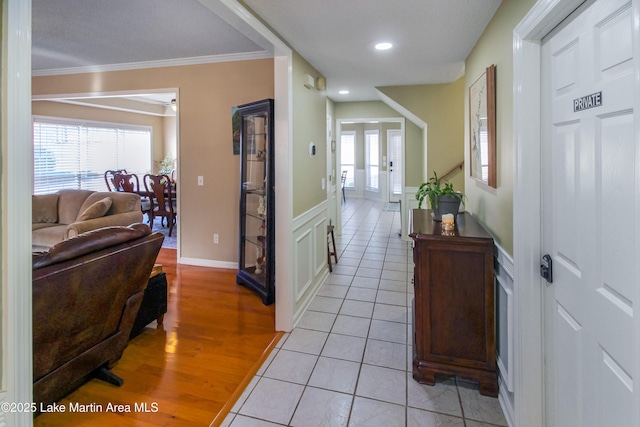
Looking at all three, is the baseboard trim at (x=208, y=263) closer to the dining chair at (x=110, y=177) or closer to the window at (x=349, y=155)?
the dining chair at (x=110, y=177)

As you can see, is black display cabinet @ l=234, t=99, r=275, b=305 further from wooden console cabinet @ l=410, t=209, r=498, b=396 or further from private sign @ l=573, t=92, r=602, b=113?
private sign @ l=573, t=92, r=602, b=113

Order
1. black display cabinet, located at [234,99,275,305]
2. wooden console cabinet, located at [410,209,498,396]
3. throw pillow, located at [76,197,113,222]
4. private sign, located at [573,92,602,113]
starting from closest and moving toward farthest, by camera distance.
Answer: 1. private sign, located at [573,92,602,113]
2. wooden console cabinet, located at [410,209,498,396]
3. black display cabinet, located at [234,99,275,305]
4. throw pillow, located at [76,197,113,222]

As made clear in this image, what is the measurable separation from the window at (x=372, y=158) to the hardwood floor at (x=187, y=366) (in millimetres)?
8249

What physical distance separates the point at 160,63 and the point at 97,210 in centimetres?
188

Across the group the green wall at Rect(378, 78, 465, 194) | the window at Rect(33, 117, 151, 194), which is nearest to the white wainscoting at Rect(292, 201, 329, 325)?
the green wall at Rect(378, 78, 465, 194)

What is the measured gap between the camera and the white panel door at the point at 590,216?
1.00 meters

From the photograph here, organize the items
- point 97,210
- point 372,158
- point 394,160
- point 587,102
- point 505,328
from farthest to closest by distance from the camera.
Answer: point 372,158, point 394,160, point 97,210, point 505,328, point 587,102

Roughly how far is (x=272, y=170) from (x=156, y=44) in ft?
5.86

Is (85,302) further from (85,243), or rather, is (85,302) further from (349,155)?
(349,155)

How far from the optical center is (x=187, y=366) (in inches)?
90.7

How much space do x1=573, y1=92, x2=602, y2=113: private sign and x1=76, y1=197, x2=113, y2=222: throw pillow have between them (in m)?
4.35

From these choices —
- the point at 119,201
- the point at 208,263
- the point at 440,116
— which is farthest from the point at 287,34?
the point at 119,201

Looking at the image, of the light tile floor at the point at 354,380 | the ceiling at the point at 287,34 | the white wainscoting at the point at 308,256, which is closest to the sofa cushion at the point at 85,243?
the light tile floor at the point at 354,380

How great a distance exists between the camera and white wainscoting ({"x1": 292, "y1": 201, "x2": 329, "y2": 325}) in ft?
9.76
